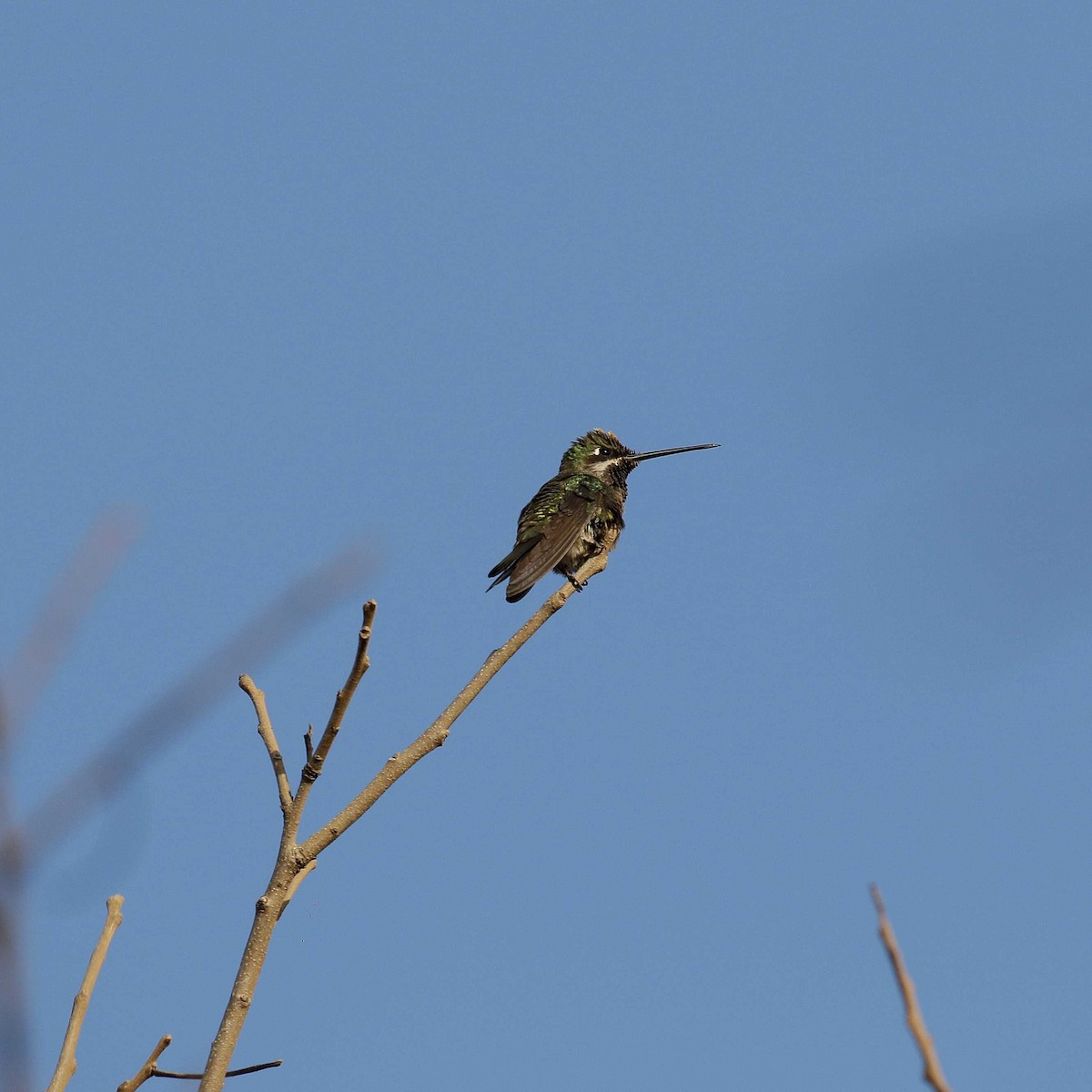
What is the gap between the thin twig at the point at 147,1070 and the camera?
3.21m

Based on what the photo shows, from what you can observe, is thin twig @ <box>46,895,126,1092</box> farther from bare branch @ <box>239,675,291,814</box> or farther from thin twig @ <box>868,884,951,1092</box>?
thin twig @ <box>868,884,951,1092</box>

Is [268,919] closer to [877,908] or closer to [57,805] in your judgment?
[877,908]

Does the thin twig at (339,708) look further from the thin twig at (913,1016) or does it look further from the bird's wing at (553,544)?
the bird's wing at (553,544)

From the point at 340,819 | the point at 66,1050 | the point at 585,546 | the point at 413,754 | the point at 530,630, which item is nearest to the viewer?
the point at 66,1050

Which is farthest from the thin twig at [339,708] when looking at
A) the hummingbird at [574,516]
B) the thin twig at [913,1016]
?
the hummingbird at [574,516]

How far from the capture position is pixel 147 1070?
328 centimetres

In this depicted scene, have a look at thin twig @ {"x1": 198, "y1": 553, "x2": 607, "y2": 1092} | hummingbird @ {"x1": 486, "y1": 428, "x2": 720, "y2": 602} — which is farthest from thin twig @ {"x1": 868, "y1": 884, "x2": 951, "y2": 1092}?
hummingbird @ {"x1": 486, "y1": 428, "x2": 720, "y2": 602}

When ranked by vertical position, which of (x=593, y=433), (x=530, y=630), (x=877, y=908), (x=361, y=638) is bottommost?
(x=877, y=908)

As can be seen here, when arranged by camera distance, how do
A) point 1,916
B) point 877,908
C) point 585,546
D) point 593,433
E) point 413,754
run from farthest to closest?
point 593,433, point 585,546, point 413,754, point 877,908, point 1,916

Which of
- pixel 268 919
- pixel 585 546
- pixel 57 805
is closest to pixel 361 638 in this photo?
pixel 268 919

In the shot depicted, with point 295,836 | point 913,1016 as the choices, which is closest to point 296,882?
point 295,836

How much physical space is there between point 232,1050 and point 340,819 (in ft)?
2.05

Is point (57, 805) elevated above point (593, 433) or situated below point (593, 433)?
below

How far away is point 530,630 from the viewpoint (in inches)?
191
